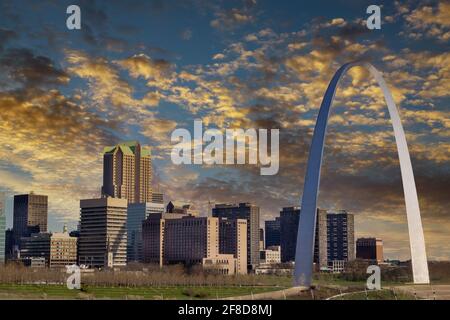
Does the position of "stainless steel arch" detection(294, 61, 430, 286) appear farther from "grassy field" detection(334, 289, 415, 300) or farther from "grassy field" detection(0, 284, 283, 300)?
"grassy field" detection(0, 284, 283, 300)

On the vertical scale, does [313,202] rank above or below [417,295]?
above

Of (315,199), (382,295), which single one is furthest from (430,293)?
(315,199)

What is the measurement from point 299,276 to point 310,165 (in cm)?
923

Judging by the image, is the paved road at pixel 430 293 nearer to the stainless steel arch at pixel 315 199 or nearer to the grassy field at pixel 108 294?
the stainless steel arch at pixel 315 199

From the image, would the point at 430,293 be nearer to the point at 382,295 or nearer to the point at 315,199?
the point at 382,295

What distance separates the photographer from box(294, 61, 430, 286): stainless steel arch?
57.8 m

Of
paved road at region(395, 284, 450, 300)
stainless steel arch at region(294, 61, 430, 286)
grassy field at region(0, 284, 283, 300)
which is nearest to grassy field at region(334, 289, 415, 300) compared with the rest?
paved road at region(395, 284, 450, 300)

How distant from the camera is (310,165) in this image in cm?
6075

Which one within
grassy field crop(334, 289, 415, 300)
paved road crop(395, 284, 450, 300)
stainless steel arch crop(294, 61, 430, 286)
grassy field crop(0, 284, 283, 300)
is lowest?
grassy field crop(0, 284, 283, 300)

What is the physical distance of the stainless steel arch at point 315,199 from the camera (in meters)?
57.8

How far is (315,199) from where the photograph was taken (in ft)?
193
